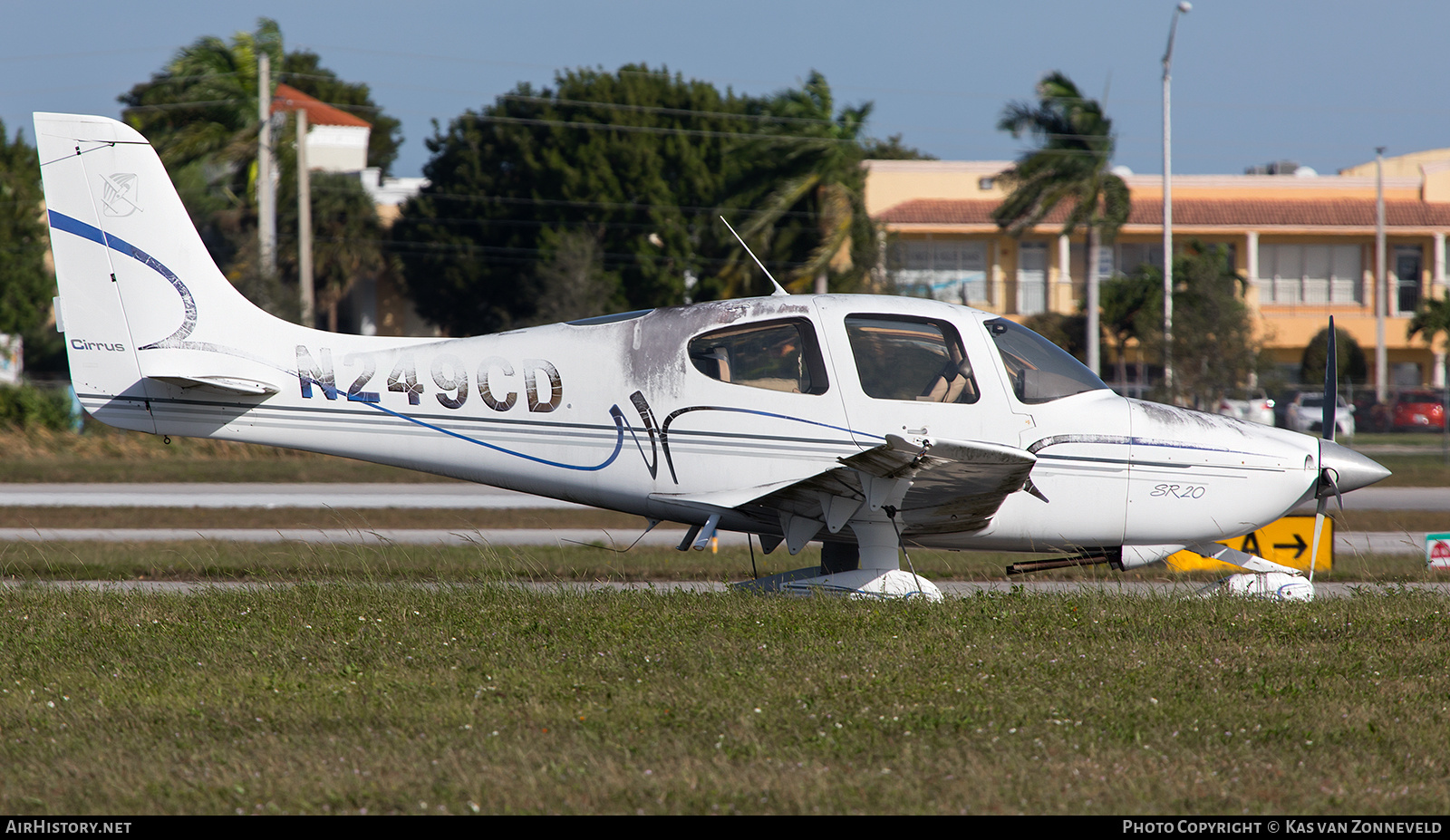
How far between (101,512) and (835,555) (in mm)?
12832

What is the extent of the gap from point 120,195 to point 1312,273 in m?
55.5

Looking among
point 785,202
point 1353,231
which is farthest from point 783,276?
point 1353,231

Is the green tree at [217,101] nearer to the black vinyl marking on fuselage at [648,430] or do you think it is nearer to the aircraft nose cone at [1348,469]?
the black vinyl marking on fuselage at [648,430]

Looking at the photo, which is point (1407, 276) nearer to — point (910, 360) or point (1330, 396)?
point (1330, 396)

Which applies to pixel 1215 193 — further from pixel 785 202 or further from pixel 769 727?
pixel 769 727

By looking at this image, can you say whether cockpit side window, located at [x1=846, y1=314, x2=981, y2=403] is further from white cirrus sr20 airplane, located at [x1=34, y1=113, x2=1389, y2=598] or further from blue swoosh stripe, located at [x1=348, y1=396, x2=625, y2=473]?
blue swoosh stripe, located at [x1=348, y1=396, x2=625, y2=473]

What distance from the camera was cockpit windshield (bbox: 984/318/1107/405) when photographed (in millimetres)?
8539

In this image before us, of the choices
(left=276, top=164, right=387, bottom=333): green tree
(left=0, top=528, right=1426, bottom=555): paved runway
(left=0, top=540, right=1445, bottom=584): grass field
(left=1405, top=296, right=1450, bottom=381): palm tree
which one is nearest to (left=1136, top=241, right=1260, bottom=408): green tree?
(left=0, top=528, right=1426, bottom=555): paved runway

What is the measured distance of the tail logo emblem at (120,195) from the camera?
8797mm

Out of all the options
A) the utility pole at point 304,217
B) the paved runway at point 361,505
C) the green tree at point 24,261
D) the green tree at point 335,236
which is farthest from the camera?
the green tree at point 335,236

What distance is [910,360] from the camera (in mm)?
8477

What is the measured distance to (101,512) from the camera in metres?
17.4

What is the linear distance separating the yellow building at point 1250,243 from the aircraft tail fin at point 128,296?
43797 millimetres

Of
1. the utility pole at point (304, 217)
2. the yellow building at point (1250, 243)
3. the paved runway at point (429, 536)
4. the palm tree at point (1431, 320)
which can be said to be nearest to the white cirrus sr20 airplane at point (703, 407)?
the paved runway at point (429, 536)
